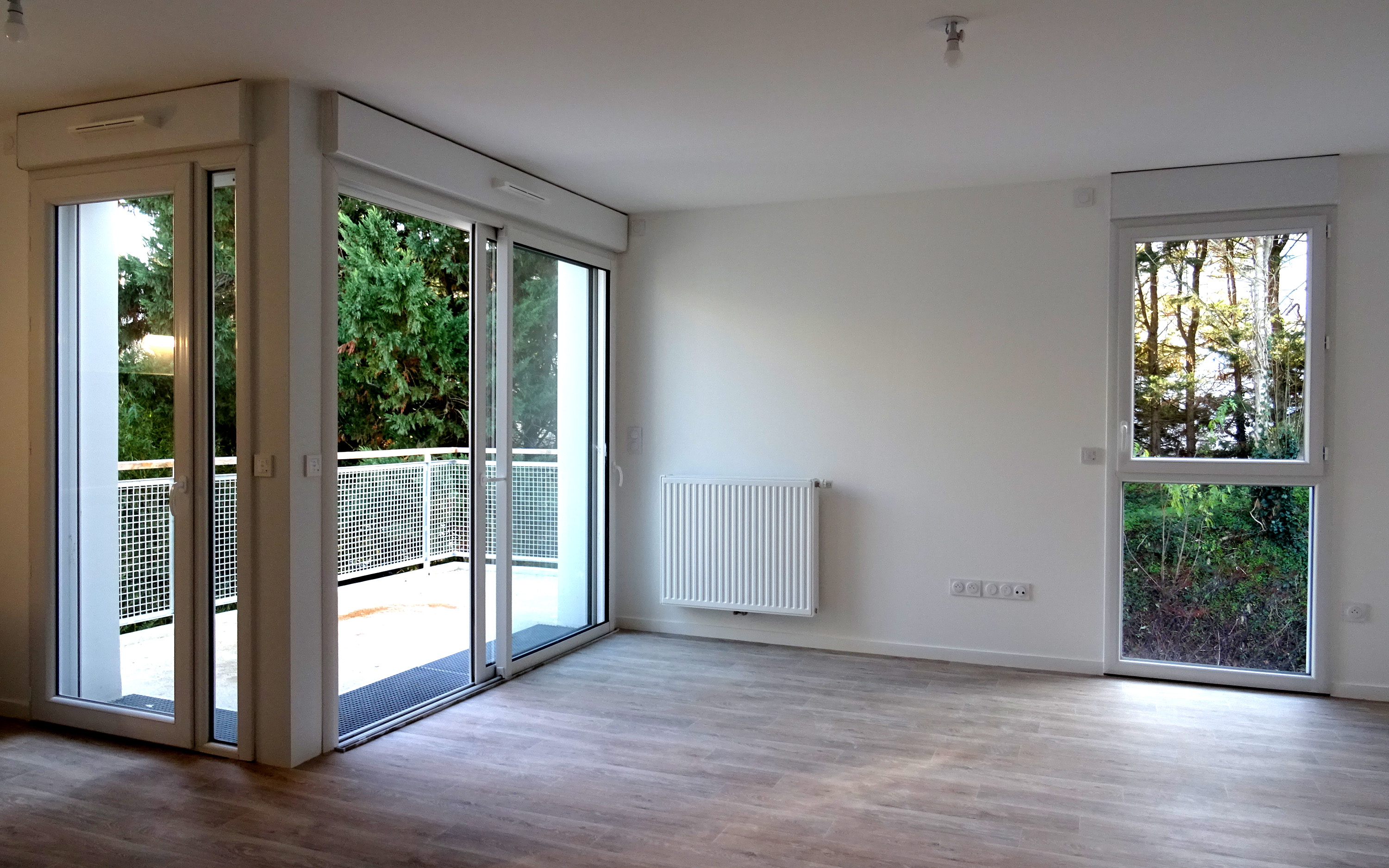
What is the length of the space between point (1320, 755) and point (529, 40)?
3890 mm

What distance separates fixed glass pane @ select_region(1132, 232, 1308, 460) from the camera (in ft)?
14.9

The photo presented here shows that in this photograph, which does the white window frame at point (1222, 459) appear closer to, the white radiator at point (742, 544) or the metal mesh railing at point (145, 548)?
the white radiator at point (742, 544)

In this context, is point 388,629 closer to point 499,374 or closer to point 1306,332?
point 499,374

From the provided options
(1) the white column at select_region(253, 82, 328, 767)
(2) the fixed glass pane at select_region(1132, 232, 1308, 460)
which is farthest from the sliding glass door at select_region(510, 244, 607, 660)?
(2) the fixed glass pane at select_region(1132, 232, 1308, 460)

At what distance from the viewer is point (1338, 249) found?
4430 millimetres

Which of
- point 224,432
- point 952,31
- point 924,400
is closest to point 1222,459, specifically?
point 924,400

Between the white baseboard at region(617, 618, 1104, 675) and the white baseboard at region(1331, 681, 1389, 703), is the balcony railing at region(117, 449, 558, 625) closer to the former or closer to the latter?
the white baseboard at region(617, 618, 1104, 675)

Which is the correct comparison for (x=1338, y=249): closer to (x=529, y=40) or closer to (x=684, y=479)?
(x=684, y=479)

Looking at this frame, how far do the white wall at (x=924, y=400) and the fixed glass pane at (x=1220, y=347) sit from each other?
0.61 ft

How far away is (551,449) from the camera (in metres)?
5.14

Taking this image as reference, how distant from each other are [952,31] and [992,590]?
3.04 m

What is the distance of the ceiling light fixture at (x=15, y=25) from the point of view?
257 cm

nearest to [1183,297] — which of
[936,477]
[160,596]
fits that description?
[936,477]

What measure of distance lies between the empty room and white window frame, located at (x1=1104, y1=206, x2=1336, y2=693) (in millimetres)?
20
